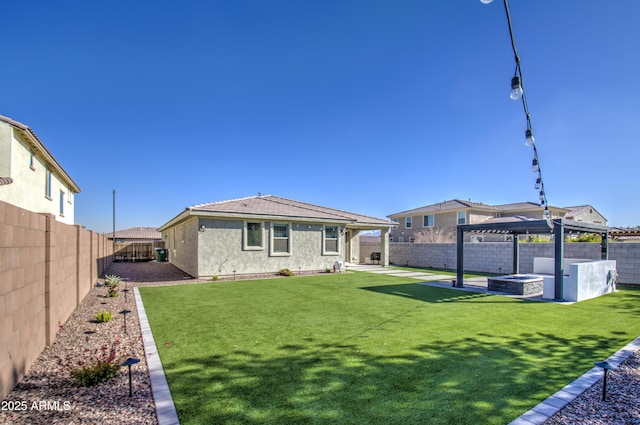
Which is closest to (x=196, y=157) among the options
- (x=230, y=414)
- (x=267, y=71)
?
(x=267, y=71)

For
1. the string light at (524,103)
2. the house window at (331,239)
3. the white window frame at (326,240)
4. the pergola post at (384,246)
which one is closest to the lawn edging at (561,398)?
the string light at (524,103)

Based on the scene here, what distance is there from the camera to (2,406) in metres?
3.16

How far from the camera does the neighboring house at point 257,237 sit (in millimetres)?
13750

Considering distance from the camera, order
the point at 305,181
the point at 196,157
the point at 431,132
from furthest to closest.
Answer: the point at 305,181 < the point at 196,157 < the point at 431,132

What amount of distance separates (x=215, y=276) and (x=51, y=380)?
386 inches

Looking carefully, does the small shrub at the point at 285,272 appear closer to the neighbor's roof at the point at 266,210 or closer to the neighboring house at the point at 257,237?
the neighboring house at the point at 257,237

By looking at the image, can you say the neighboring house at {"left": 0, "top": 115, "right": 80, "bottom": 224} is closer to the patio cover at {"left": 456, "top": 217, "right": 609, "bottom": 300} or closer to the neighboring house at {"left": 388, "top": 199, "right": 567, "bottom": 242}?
the patio cover at {"left": 456, "top": 217, "right": 609, "bottom": 300}

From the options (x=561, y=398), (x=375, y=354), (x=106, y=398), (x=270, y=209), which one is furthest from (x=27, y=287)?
(x=270, y=209)

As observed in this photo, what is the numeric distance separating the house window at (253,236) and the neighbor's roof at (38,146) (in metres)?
9.75

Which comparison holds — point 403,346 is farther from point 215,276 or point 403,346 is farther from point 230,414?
point 215,276

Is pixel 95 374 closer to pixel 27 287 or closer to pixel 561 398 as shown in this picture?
pixel 27 287

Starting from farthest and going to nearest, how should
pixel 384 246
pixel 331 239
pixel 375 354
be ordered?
pixel 384 246, pixel 331 239, pixel 375 354

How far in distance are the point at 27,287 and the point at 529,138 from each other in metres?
8.84

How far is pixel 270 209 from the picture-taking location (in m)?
15.5
